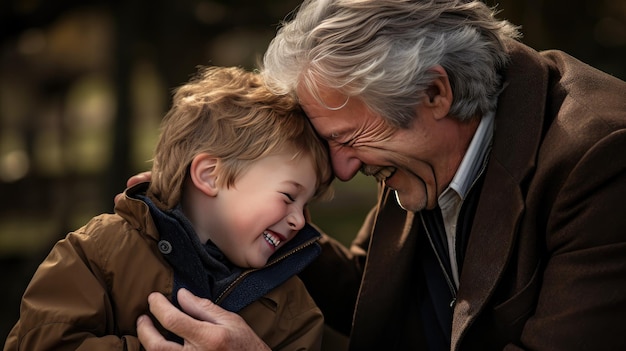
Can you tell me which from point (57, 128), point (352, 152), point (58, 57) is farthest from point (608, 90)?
point (57, 128)

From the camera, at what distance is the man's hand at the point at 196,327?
2432mm

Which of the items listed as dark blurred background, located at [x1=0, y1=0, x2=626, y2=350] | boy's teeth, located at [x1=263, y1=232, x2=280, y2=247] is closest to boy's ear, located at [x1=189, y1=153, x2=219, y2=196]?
boy's teeth, located at [x1=263, y1=232, x2=280, y2=247]

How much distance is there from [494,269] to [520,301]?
4.8 inches

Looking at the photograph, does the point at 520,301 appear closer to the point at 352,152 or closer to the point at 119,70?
the point at 352,152

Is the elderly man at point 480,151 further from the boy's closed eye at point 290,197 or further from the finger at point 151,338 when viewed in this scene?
the boy's closed eye at point 290,197

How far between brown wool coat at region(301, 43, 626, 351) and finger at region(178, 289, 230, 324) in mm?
751

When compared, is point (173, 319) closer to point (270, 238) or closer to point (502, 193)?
point (270, 238)

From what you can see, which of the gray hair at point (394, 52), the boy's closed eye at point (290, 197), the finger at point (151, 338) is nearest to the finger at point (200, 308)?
the finger at point (151, 338)

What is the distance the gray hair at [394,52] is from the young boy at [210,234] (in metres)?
0.21

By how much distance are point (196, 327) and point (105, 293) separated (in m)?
0.29

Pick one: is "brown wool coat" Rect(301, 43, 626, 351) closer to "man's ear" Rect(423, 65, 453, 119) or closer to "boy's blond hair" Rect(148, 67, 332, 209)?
"man's ear" Rect(423, 65, 453, 119)

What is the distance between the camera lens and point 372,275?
312 centimetres

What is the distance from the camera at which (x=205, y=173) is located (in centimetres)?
272

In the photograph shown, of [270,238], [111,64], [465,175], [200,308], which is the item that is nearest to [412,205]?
[465,175]
